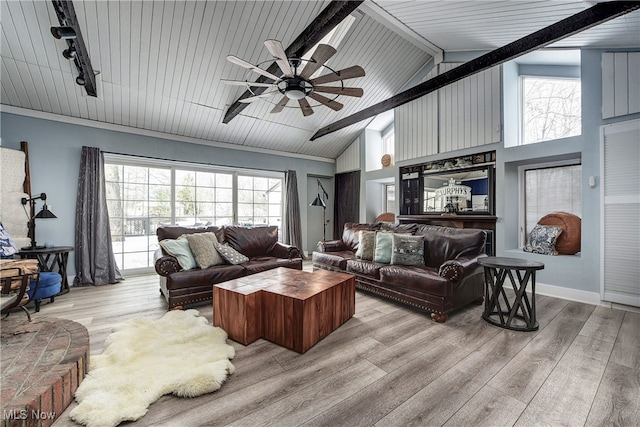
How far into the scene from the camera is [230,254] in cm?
359

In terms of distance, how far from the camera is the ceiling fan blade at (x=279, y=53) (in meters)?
2.08

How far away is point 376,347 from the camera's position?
2.19 m

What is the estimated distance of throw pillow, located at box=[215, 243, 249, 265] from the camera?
352 cm

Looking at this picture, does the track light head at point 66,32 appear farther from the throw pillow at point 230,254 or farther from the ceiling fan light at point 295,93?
the throw pillow at point 230,254

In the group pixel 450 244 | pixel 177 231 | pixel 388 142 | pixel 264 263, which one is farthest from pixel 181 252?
pixel 388 142

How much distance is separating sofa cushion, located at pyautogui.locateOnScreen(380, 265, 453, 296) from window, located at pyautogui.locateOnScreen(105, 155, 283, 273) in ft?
12.1

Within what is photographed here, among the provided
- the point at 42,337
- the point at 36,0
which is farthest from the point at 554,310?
the point at 36,0

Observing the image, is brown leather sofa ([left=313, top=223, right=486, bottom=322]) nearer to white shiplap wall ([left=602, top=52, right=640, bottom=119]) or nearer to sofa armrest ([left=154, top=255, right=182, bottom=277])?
white shiplap wall ([left=602, top=52, right=640, bottom=119])

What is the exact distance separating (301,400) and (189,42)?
415cm

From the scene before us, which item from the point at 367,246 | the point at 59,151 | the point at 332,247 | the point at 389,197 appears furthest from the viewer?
the point at 389,197

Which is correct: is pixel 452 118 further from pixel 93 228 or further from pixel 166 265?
pixel 93 228

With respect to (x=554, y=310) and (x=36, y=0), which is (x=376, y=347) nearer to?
(x=554, y=310)

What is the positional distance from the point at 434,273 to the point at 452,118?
3.10 metres

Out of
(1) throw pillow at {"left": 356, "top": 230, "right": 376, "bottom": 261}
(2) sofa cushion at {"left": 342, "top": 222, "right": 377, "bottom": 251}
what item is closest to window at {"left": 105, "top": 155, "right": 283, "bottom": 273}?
(2) sofa cushion at {"left": 342, "top": 222, "right": 377, "bottom": 251}
